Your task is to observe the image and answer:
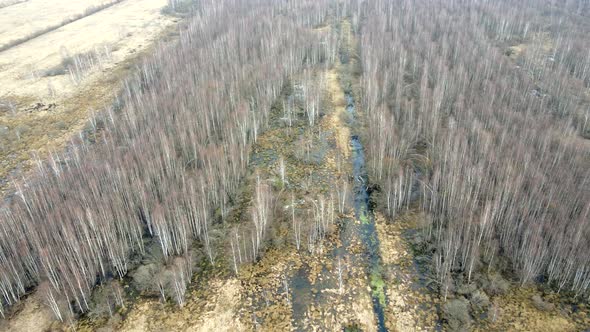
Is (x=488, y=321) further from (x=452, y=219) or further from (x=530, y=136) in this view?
(x=530, y=136)

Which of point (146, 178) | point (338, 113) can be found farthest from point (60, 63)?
point (338, 113)

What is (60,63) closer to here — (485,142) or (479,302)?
(485,142)

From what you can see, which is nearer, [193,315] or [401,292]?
[193,315]

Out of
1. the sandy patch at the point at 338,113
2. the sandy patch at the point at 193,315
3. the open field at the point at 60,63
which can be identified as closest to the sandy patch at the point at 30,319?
the sandy patch at the point at 193,315

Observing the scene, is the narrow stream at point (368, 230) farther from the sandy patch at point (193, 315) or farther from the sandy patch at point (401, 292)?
the sandy patch at point (193, 315)

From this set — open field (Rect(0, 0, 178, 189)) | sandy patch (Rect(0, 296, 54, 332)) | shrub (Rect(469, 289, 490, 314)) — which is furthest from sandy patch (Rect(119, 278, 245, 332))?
open field (Rect(0, 0, 178, 189))
